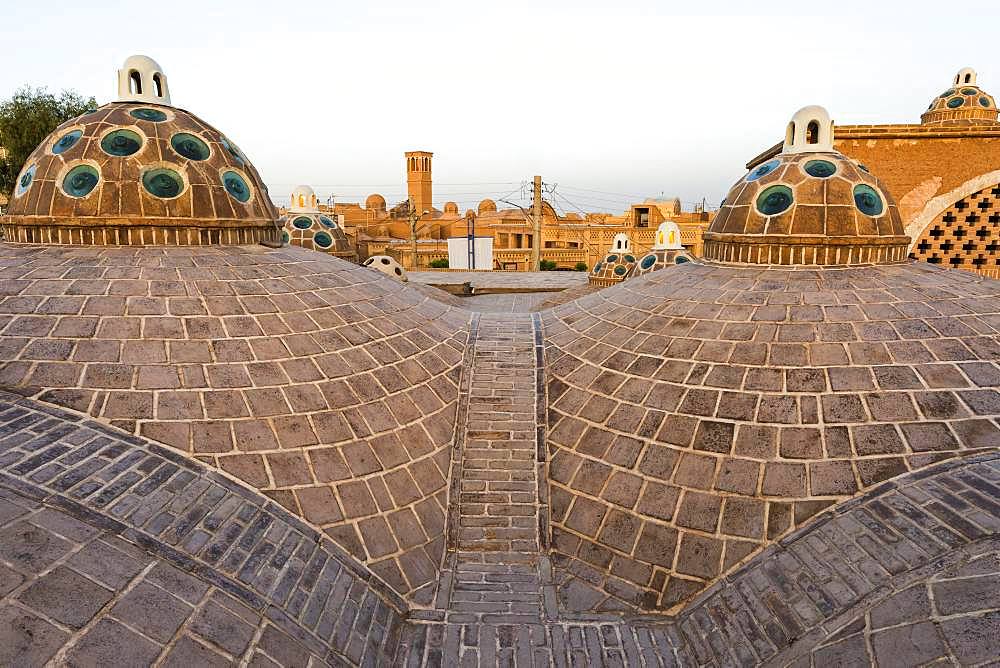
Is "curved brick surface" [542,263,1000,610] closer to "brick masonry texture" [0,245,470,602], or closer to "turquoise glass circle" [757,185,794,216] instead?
"turquoise glass circle" [757,185,794,216]

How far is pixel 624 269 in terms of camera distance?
1725 centimetres

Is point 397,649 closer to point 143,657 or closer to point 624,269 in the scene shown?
point 143,657

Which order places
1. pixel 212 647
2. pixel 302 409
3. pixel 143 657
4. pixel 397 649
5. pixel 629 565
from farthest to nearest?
pixel 302 409
pixel 629 565
pixel 397 649
pixel 212 647
pixel 143 657

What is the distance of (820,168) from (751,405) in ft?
13.2

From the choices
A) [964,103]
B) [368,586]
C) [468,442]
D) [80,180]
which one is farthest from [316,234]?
[964,103]

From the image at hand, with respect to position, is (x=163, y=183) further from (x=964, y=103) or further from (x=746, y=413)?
(x=964, y=103)

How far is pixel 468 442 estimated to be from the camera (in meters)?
6.69

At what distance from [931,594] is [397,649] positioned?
3.67 meters

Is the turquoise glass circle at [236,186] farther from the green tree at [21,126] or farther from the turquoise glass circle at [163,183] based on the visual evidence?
the green tree at [21,126]

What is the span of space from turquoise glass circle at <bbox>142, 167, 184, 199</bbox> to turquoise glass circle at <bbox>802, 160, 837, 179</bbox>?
27.5 ft

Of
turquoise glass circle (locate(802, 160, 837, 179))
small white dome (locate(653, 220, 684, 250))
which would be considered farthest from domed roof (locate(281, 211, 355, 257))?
turquoise glass circle (locate(802, 160, 837, 179))

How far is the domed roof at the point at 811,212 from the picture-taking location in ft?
24.7

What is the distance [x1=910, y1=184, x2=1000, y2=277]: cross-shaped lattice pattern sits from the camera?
15.3 metres

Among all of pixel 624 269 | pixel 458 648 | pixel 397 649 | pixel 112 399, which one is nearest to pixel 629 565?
pixel 458 648
